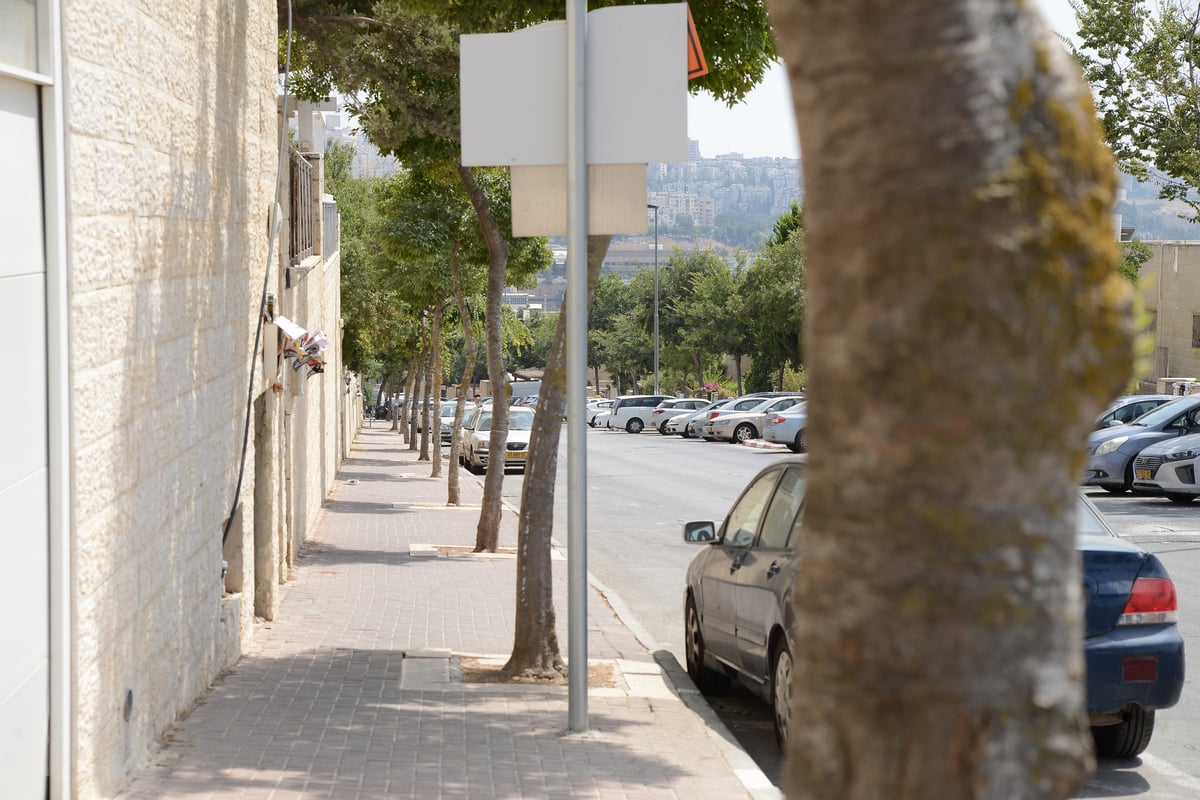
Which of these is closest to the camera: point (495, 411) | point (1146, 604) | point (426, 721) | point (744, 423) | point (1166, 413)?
point (1146, 604)

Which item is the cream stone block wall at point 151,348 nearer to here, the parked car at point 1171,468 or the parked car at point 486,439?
the parked car at point 1171,468

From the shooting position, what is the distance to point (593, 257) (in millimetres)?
9430

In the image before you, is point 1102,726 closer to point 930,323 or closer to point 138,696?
point 138,696

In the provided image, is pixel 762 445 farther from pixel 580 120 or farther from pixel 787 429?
pixel 580 120

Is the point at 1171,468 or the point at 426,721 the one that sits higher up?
the point at 1171,468

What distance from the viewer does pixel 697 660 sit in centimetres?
895

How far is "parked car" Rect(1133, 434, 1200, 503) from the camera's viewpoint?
19.3m

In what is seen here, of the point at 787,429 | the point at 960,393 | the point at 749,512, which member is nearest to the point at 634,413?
the point at 787,429

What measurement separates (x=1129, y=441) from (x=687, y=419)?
28.9 metres

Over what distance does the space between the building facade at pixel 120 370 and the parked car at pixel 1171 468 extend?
14.5 meters

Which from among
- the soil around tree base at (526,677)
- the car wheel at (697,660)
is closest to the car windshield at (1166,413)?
the car wheel at (697,660)

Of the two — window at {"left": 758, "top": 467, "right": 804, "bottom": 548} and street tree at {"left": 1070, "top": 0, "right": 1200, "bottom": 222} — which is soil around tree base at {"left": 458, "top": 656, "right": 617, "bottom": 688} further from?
street tree at {"left": 1070, "top": 0, "right": 1200, "bottom": 222}

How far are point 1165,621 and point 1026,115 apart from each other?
17.7 feet

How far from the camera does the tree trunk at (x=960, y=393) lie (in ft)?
6.04
